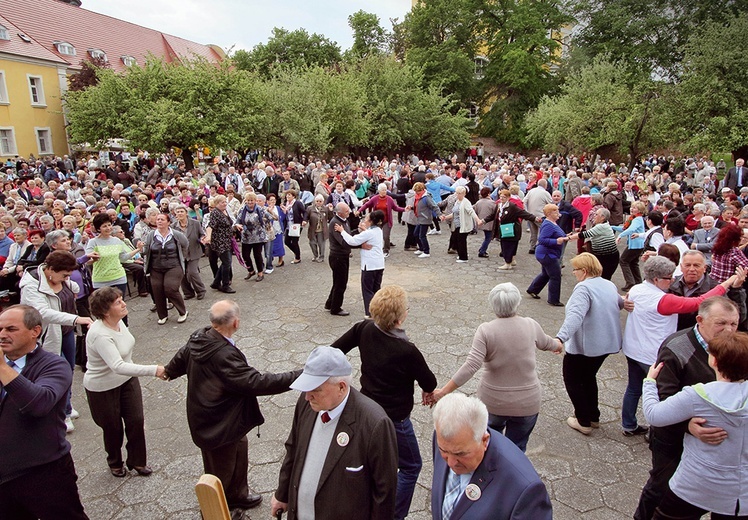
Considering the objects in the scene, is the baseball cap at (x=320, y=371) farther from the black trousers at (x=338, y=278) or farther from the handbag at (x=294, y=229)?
the handbag at (x=294, y=229)

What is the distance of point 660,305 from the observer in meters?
4.27

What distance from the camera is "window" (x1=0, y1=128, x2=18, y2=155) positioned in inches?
1180

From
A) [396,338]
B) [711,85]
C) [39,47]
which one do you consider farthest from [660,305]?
[39,47]

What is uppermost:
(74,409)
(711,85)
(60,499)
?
(711,85)

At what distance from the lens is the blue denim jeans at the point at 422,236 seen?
1173 cm

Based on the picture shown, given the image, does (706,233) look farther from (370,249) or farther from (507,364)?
(507,364)

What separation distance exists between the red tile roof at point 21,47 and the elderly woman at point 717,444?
1476 inches

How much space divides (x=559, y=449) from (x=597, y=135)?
1919 centimetres

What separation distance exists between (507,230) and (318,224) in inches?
163

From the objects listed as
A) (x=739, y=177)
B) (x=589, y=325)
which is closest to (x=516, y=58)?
(x=739, y=177)

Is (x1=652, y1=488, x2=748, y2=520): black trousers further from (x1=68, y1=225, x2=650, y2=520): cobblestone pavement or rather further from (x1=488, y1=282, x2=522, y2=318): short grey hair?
(x1=488, y1=282, x2=522, y2=318): short grey hair

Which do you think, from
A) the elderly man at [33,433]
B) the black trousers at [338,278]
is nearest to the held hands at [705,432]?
the elderly man at [33,433]

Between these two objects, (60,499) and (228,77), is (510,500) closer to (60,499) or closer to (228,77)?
(60,499)

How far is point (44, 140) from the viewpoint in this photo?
106 feet
